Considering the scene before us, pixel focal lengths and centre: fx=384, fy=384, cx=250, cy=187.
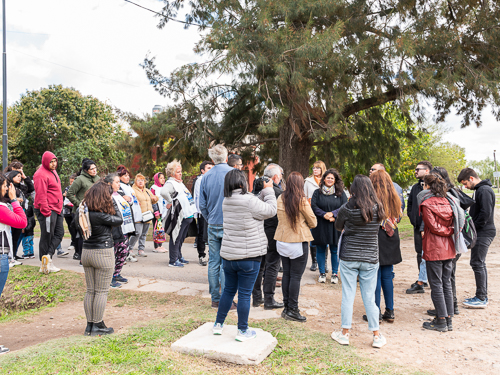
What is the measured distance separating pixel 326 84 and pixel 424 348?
6.00 meters

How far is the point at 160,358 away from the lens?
3.21 metres

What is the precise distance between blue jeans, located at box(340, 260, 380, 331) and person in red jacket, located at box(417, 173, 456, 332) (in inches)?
34.4

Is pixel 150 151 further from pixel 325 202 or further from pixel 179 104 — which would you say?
pixel 325 202

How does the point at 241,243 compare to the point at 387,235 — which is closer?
the point at 241,243

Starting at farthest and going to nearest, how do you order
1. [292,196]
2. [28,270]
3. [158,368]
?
[28,270]
[292,196]
[158,368]

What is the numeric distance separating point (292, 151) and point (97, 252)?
7.29 meters

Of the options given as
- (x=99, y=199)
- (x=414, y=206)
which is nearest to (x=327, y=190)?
(x=414, y=206)

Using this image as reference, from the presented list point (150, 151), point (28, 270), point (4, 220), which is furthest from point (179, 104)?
point (4, 220)

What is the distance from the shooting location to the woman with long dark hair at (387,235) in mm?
4148

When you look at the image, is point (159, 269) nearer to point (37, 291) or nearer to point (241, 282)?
point (37, 291)

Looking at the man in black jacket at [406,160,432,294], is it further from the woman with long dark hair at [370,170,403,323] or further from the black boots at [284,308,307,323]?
the black boots at [284,308,307,323]

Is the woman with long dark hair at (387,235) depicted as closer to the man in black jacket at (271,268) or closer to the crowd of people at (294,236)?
the crowd of people at (294,236)

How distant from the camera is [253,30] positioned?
815 cm

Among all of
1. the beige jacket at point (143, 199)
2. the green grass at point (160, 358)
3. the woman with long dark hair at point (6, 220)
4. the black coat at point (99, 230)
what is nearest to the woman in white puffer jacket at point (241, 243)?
the green grass at point (160, 358)
